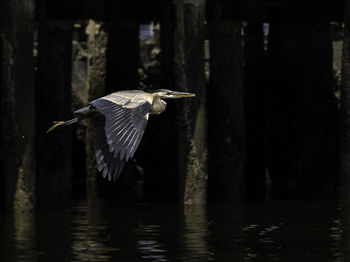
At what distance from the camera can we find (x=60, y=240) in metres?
12.9

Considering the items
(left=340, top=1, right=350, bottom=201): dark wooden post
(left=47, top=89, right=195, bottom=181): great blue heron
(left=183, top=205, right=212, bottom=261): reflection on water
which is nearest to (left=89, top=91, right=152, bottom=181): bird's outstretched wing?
(left=47, top=89, right=195, bottom=181): great blue heron

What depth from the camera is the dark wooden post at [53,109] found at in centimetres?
1712

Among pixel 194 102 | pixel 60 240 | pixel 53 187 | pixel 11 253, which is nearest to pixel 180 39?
pixel 194 102

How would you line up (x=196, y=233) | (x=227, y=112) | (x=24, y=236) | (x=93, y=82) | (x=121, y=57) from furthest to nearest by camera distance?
1. (x=121, y=57)
2. (x=93, y=82)
3. (x=227, y=112)
4. (x=196, y=233)
5. (x=24, y=236)

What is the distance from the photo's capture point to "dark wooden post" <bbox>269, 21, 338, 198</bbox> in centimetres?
1834

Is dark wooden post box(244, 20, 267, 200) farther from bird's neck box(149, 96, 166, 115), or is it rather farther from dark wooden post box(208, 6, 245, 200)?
bird's neck box(149, 96, 166, 115)

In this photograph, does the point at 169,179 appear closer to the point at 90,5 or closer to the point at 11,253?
the point at 90,5

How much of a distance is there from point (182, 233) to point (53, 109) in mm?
4909

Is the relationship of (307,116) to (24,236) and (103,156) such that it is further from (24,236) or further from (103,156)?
(103,156)

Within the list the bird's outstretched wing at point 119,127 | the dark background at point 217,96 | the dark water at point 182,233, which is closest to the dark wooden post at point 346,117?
the dark background at point 217,96

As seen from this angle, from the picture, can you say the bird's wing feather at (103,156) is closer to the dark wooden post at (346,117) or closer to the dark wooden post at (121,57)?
the dark wooden post at (346,117)

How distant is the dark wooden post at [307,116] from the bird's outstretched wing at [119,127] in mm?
7186

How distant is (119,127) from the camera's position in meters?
10.3

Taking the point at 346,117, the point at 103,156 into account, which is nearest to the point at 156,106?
the point at 103,156
